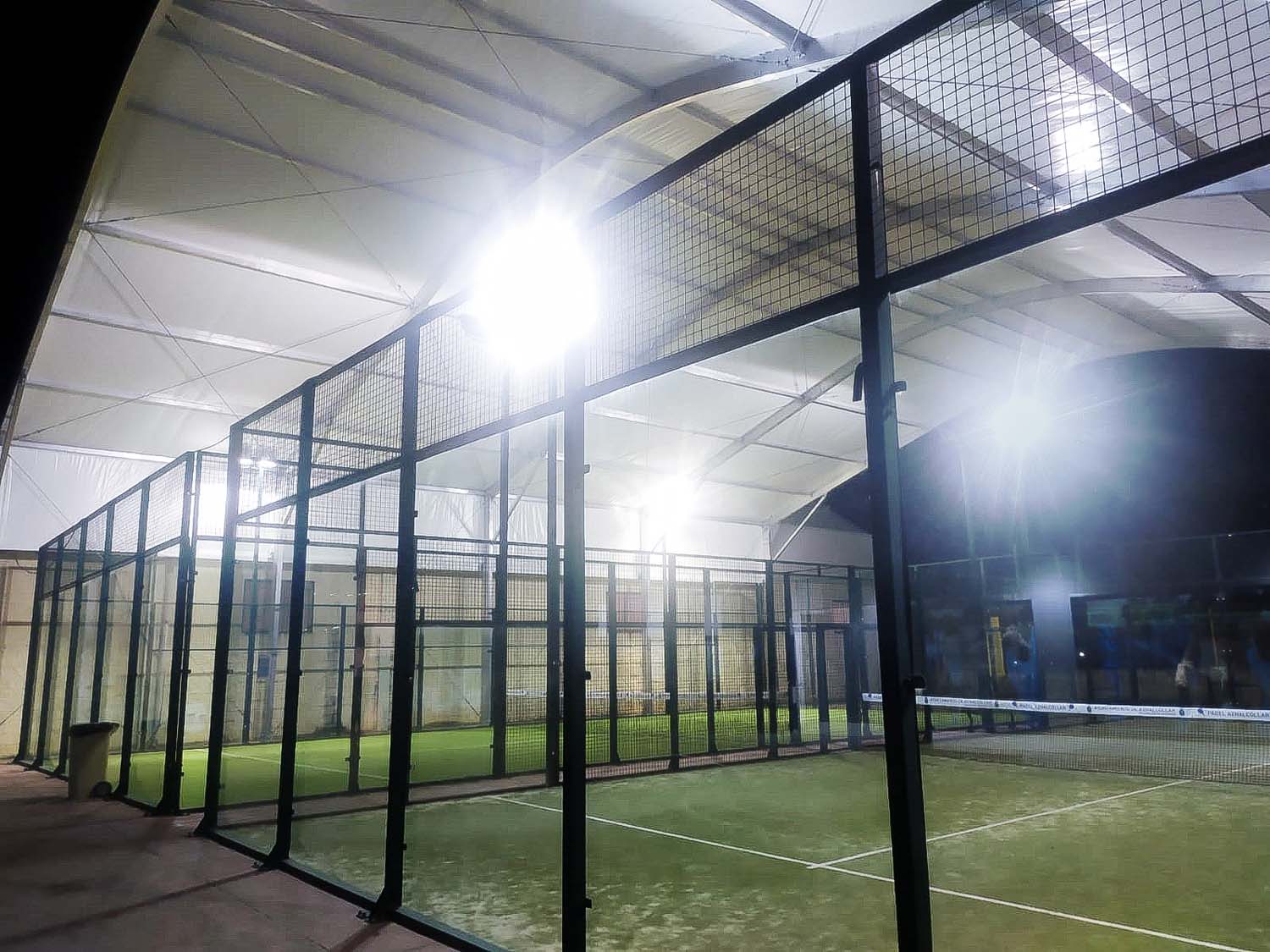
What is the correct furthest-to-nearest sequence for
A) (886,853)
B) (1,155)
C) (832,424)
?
1. (832,424)
2. (886,853)
3. (1,155)

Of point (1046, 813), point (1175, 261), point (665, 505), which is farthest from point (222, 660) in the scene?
point (665, 505)

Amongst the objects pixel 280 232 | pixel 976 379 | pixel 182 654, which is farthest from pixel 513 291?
pixel 976 379

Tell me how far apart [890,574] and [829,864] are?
392cm

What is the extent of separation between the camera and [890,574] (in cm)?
251

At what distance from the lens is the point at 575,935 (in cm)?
339

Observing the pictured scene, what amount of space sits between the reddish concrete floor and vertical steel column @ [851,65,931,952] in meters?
2.48

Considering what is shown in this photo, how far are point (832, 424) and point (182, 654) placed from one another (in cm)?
1502

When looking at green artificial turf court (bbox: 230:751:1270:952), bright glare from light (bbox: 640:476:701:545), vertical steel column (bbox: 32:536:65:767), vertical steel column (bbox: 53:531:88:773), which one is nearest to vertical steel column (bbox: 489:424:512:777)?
green artificial turf court (bbox: 230:751:1270:952)

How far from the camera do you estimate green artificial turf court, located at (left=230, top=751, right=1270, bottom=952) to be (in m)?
4.36

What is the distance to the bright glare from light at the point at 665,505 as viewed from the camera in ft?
68.3

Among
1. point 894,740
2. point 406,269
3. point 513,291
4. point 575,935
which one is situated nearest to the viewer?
point 894,740

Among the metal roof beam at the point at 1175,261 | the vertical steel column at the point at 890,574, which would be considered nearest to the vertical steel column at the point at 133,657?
the vertical steel column at the point at 890,574

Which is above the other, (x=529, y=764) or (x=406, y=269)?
(x=406, y=269)

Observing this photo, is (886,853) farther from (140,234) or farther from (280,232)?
(140,234)
